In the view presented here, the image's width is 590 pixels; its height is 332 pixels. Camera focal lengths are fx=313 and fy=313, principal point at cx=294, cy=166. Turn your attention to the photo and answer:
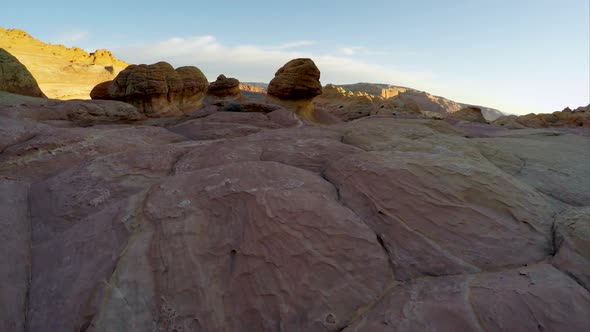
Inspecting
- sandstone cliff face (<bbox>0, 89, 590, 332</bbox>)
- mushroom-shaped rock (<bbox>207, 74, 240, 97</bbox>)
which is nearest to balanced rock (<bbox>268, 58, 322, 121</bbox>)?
mushroom-shaped rock (<bbox>207, 74, 240, 97</bbox>)

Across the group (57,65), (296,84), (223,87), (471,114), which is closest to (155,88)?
(223,87)

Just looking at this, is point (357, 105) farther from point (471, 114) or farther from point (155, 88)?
point (155, 88)

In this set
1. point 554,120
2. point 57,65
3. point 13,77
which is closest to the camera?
point 13,77

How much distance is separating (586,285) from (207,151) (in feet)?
9.83

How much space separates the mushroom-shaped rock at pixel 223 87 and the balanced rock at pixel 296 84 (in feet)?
12.5

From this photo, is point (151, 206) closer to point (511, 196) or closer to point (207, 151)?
point (207, 151)

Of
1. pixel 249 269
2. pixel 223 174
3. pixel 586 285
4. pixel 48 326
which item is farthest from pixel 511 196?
pixel 48 326

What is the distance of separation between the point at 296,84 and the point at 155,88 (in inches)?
224

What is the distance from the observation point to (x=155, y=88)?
484 inches

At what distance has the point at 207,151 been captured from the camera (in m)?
3.24

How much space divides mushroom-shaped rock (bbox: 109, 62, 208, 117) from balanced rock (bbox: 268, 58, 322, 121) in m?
3.86

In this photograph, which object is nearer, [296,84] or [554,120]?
[296,84]

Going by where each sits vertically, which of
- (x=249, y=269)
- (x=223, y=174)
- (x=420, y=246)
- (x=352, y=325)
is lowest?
(x=352, y=325)

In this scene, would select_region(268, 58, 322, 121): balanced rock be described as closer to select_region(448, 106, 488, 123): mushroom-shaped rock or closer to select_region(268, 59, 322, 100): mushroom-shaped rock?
select_region(268, 59, 322, 100): mushroom-shaped rock
